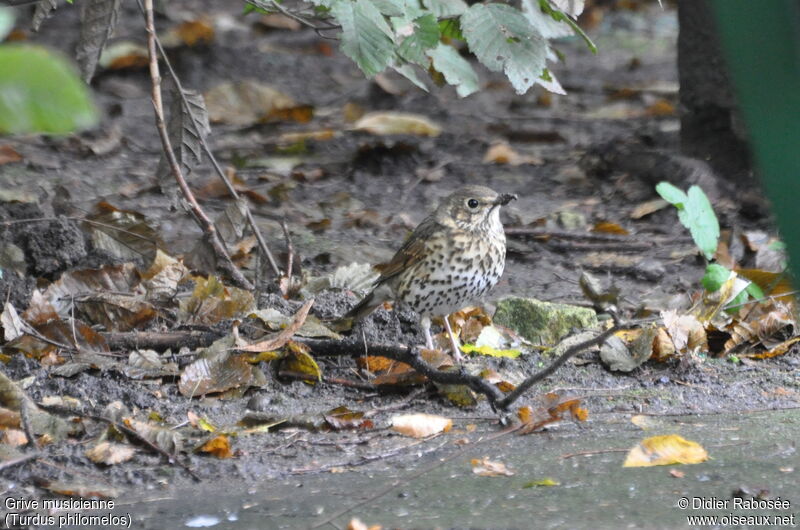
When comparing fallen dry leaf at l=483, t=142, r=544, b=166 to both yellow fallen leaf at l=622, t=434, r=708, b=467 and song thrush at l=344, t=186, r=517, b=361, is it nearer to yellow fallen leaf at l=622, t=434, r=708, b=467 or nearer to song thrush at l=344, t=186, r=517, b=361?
song thrush at l=344, t=186, r=517, b=361

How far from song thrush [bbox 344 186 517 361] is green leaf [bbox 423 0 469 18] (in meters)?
1.08

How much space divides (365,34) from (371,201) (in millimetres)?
3303

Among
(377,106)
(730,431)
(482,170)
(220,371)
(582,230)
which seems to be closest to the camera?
(730,431)

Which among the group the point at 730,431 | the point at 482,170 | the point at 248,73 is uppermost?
the point at 248,73

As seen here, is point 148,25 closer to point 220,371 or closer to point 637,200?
point 220,371

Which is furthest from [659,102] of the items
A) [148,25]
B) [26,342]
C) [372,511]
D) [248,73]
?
[372,511]

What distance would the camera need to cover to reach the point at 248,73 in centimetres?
886

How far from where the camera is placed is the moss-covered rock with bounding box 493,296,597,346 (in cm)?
434

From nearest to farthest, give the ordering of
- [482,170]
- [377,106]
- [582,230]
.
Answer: [582,230]
[482,170]
[377,106]

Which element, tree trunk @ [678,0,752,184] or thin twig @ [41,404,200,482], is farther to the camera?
tree trunk @ [678,0,752,184]

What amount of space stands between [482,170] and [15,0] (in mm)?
3707

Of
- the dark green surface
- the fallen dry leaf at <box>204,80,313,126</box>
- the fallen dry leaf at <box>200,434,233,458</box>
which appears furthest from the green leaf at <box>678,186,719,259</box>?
the fallen dry leaf at <box>204,80,313,126</box>

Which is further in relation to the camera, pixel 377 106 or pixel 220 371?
pixel 377 106

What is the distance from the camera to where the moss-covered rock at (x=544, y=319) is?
434 centimetres
